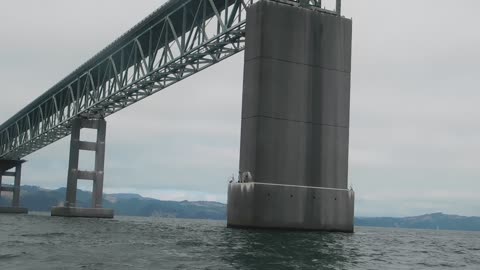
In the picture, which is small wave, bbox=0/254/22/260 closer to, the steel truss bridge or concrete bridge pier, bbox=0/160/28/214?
the steel truss bridge

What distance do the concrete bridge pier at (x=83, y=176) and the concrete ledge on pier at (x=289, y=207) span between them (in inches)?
1704

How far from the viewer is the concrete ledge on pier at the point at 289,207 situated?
42.0 meters

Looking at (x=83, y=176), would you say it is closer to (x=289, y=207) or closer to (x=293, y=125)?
(x=293, y=125)

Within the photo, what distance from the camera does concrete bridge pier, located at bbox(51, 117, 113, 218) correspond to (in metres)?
82.9

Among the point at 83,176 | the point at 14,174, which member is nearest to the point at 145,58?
the point at 83,176

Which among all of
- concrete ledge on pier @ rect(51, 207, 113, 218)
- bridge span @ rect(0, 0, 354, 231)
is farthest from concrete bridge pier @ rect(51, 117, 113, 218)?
bridge span @ rect(0, 0, 354, 231)

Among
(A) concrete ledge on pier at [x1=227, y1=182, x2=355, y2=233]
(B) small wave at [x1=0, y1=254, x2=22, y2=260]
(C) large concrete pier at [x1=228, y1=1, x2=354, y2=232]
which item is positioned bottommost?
(B) small wave at [x1=0, y1=254, x2=22, y2=260]

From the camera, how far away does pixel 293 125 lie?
44312 millimetres

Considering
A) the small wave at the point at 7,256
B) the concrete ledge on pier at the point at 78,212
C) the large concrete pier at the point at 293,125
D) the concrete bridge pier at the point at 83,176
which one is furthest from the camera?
the concrete bridge pier at the point at 83,176

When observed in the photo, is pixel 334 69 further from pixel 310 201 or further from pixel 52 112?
pixel 52 112

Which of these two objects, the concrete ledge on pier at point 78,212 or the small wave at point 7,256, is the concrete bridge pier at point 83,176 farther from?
the small wave at point 7,256

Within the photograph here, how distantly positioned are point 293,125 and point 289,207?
227 inches

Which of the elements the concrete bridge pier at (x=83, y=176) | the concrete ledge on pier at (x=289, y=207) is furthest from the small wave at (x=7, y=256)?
the concrete bridge pier at (x=83, y=176)

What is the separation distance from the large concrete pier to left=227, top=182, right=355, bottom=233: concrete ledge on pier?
7cm
